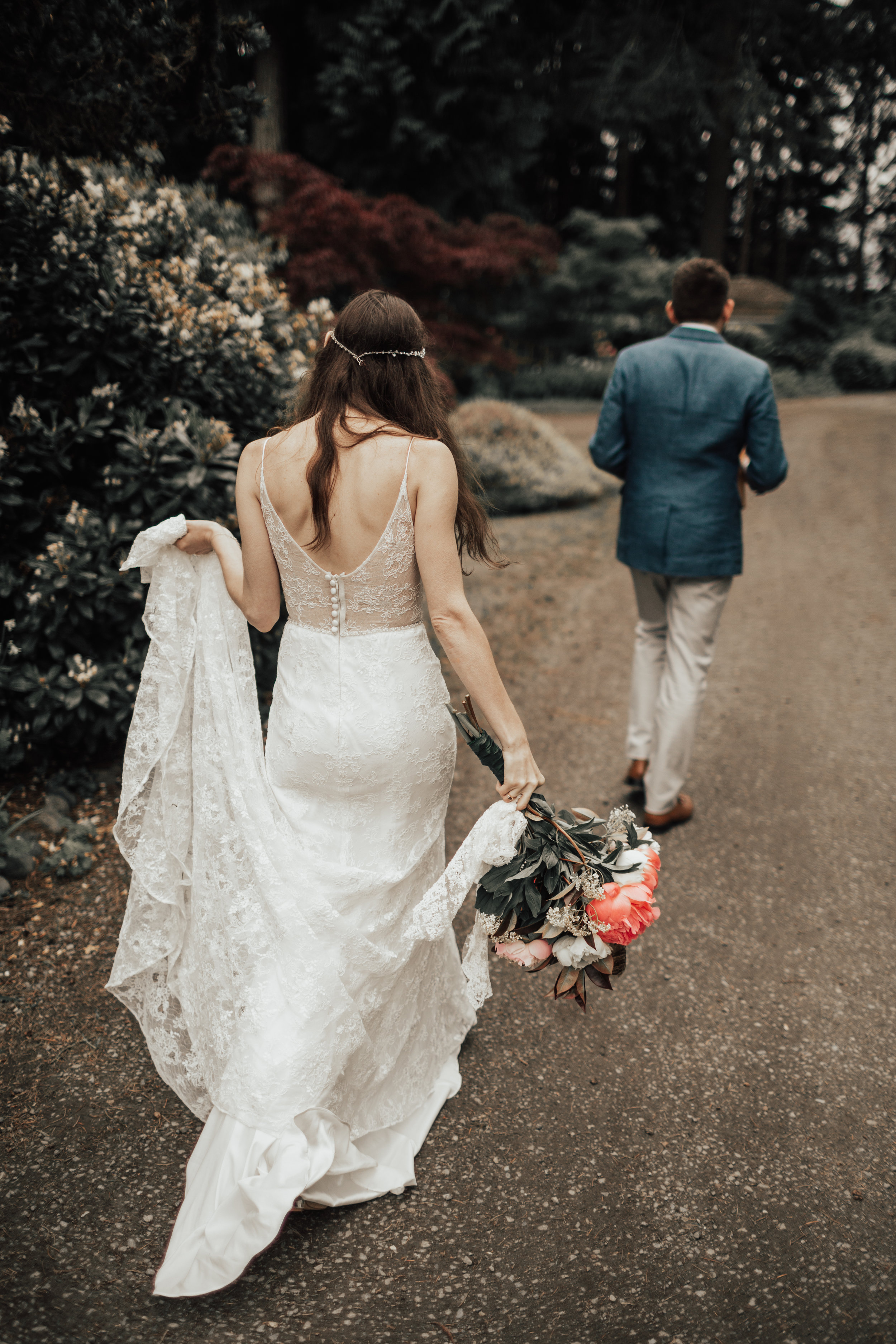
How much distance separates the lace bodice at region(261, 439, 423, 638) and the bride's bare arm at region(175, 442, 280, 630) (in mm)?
28

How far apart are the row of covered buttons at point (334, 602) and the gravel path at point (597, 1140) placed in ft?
4.87

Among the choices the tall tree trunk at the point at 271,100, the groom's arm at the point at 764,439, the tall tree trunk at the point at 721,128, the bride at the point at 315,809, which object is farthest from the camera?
the tall tree trunk at the point at 721,128

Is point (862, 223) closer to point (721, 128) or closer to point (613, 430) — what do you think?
point (721, 128)

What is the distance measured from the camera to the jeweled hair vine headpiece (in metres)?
2.16

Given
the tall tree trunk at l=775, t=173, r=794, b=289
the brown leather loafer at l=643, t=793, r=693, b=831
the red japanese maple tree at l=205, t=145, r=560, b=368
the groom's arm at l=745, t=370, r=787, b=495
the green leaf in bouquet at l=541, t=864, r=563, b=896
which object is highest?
the tall tree trunk at l=775, t=173, r=794, b=289

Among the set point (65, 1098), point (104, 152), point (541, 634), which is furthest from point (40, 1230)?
point (541, 634)

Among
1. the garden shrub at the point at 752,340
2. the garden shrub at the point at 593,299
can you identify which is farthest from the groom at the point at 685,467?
the garden shrub at the point at 752,340

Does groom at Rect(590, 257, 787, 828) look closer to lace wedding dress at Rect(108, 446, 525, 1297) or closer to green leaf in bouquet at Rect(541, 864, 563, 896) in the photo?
lace wedding dress at Rect(108, 446, 525, 1297)

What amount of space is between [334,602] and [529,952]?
0.98 metres

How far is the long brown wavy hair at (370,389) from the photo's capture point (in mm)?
2129

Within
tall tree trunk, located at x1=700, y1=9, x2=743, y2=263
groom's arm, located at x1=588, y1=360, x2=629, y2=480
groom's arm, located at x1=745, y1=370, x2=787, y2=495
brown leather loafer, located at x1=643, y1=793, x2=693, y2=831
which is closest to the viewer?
groom's arm, located at x1=745, y1=370, x2=787, y2=495

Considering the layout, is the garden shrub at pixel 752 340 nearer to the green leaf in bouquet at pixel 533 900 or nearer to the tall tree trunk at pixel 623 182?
the tall tree trunk at pixel 623 182

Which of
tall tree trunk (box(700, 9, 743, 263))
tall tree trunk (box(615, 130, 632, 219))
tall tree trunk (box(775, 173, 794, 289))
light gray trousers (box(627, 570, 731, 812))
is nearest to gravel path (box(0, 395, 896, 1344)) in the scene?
light gray trousers (box(627, 570, 731, 812))

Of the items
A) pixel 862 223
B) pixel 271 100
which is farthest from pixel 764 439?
pixel 862 223
